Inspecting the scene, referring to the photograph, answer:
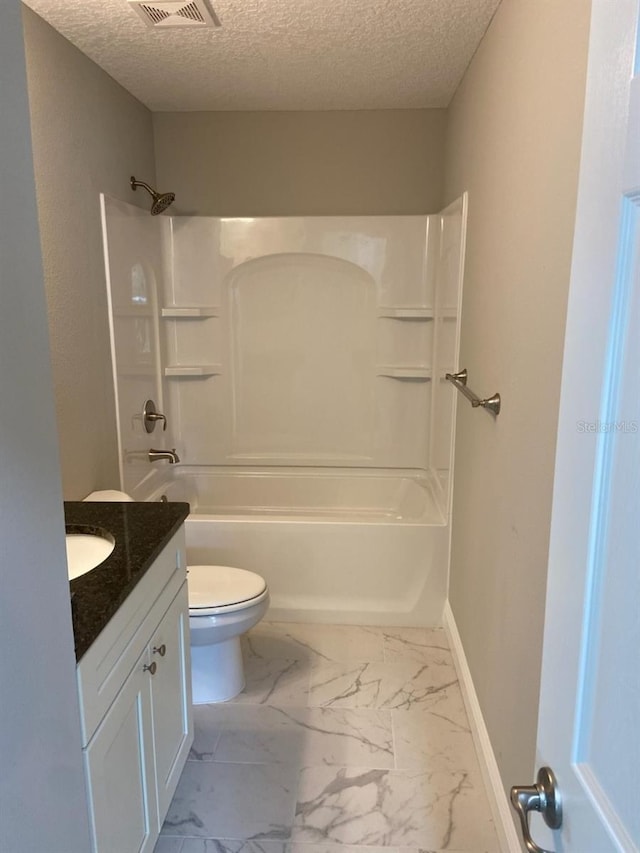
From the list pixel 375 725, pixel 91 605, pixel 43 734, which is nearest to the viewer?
pixel 43 734

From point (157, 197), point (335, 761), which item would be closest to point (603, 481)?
point (335, 761)

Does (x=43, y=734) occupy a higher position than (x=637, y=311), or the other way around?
(x=637, y=311)

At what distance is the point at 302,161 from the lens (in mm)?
3385

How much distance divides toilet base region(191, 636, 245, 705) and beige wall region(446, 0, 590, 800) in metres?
0.91

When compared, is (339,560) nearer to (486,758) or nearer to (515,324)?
(486,758)

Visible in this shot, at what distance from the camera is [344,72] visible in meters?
2.73

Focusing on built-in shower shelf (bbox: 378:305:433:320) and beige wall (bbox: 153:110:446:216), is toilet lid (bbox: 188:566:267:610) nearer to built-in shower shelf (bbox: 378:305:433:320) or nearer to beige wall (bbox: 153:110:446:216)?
built-in shower shelf (bbox: 378:305:433:320)

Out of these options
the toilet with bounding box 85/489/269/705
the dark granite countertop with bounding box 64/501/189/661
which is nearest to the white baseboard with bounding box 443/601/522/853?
the toilet with bounding box 85/489/269/705

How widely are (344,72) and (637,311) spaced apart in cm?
257

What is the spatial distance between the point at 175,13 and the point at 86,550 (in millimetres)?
1722

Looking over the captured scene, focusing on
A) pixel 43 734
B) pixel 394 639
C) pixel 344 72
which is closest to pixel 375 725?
pixel 394 639

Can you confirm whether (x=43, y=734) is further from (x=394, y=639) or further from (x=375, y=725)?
(x=394, y=639)

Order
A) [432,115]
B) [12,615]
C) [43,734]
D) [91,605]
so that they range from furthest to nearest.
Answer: [432,115] < [91,605] < [43,734] < [12,615]

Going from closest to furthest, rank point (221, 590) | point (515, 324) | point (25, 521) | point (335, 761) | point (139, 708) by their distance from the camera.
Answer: point (25, 521)
point (139, 708)
point (515, 324)
point (335, 761)
point (221, 590)
